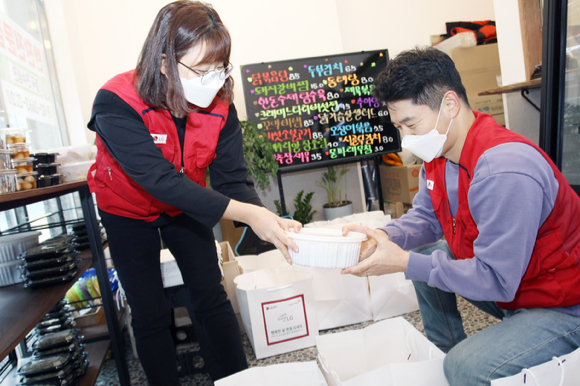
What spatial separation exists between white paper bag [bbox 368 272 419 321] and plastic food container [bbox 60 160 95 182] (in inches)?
51.1

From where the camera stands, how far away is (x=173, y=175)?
1.04 m

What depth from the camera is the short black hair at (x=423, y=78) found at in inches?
36.8

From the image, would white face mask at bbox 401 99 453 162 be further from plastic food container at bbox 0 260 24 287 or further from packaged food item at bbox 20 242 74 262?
plastic food container at bbox 0 260 24 287

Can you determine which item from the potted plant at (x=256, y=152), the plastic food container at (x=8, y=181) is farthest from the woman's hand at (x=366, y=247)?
the potted plant at (x=256, y=152)

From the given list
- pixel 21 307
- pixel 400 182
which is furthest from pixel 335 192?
pixel 21 307

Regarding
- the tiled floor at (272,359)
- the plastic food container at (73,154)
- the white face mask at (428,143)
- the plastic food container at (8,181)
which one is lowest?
the tiled floor at (272,359)

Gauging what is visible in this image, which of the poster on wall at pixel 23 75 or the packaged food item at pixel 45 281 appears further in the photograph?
the poster on wall at pixel 23 75

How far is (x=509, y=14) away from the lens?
2.48 meters

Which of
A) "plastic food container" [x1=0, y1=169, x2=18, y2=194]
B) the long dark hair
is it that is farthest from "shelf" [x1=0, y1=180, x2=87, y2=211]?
the long dark hair

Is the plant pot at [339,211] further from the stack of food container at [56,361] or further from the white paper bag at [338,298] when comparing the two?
the stack of food container at [56,361]

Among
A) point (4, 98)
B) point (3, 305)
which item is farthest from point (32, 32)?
point (3, 305)

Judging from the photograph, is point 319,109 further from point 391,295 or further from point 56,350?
point 56,350

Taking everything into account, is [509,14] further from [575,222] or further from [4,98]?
[4,98]

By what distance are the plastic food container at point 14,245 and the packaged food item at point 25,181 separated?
31 centimetres
